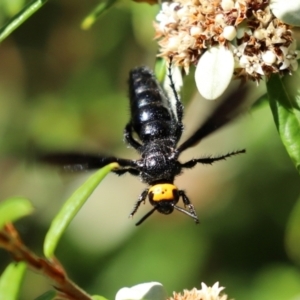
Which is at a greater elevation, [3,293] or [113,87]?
[113,87]

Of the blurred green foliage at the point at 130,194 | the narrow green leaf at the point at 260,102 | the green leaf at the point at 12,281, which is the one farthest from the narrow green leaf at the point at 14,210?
the blurred green foliage at the point at 130,194

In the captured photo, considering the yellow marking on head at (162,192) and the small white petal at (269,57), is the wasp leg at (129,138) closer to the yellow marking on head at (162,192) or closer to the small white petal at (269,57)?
the yellow marking on head at (162,192)

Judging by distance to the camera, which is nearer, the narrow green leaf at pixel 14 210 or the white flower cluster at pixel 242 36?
the narrow green leaf at pixel 14 210

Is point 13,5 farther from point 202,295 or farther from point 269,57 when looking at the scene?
point 202,295

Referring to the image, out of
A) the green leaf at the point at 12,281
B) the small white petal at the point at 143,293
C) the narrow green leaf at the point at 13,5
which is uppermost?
the narrow green leaf at the point at 13,5

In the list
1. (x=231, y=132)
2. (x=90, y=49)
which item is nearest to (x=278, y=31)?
(x=231, y=132)

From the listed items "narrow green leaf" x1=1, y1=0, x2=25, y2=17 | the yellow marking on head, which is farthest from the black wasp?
"narrow green leaf" x1=1, y1=0, x2=25, y2=17

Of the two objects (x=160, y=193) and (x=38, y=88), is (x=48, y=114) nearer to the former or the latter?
(x=38, y=88)

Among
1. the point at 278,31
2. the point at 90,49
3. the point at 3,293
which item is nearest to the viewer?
the point at 3,293
